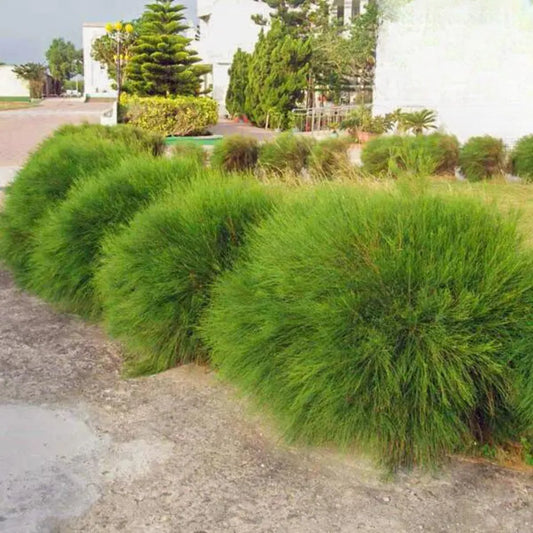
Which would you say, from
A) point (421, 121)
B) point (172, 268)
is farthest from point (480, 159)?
point (172, 268)

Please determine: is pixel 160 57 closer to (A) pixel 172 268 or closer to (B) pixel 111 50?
(A) pixel 172 268

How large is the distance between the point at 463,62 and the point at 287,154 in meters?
7.88

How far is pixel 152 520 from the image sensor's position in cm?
296

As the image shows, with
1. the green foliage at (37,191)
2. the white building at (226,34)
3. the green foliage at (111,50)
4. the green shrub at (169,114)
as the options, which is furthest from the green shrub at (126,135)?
the green foliage at (111,50)

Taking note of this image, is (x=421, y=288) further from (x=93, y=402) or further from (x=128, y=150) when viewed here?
(x=128, y=150)

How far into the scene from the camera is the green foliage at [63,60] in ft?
360

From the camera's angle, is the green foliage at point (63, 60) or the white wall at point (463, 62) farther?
the green foliage at point (63, 60)

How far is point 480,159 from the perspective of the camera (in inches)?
464


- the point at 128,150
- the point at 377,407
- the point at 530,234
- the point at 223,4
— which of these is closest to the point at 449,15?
the point at 128,150

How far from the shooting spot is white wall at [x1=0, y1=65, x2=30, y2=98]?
7350 cm

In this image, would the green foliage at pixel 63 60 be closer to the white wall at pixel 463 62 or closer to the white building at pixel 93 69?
the white building at pixel 93 69

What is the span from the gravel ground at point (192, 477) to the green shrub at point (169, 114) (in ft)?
69.1

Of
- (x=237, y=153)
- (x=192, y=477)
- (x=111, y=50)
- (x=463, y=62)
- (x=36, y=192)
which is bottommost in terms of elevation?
(x=192, y=477)

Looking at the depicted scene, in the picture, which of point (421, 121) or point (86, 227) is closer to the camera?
point (86, 227)
